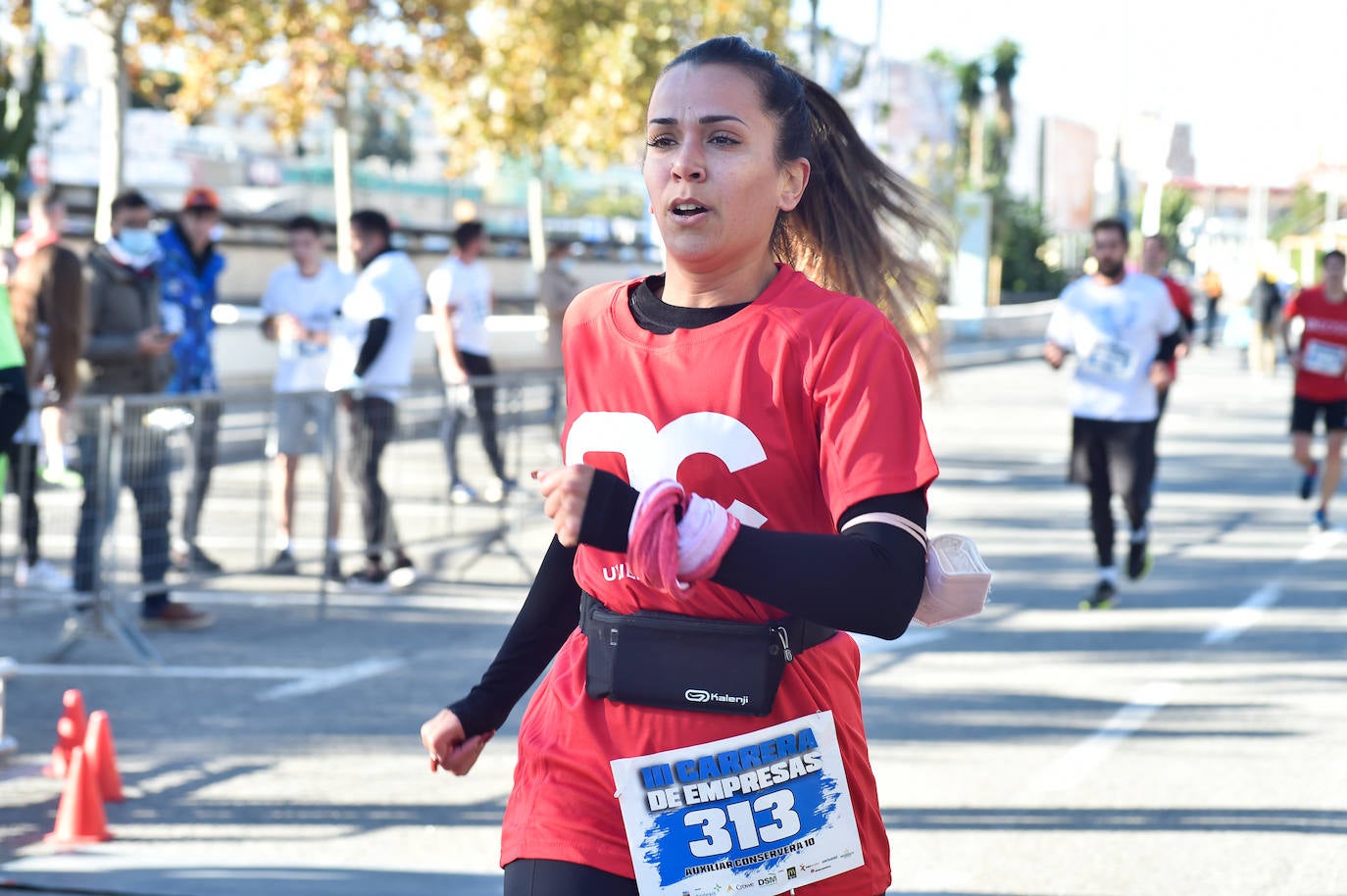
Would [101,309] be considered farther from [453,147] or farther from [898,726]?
[453,147]

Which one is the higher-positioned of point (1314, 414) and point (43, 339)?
point (43, 339)

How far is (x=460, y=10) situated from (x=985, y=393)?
10604 millimetres

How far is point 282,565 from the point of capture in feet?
32.5

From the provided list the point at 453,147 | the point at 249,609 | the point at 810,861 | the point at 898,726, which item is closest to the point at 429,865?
the point at 898,726

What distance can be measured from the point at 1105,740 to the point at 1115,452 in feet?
11.3

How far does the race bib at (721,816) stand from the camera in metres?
2.55

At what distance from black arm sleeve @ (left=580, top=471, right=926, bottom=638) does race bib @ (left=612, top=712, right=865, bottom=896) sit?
0.28m

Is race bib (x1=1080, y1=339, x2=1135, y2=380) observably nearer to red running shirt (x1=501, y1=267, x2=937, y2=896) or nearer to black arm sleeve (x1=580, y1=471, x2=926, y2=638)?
red running shirt (x1=501, y1=267, x2=937, y2=896)

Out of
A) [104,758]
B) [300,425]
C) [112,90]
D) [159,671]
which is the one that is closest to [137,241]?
[300,425]

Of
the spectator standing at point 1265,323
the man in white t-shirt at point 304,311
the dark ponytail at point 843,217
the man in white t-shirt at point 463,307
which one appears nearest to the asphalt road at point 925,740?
the man in white t-shirt at point 304,311

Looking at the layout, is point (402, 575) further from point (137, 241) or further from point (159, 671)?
point (159, 671)

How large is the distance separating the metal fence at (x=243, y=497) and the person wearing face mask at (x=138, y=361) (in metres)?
0.02

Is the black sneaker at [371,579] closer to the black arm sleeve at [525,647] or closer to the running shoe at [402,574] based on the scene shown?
the running shoe at [402,574]

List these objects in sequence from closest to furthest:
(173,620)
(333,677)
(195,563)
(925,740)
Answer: (925,740) < (333,677) < (173,620) < (195,563)
